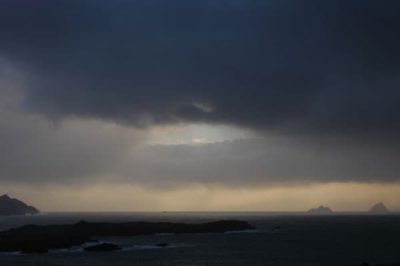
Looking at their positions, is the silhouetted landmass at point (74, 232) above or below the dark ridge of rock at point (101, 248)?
above

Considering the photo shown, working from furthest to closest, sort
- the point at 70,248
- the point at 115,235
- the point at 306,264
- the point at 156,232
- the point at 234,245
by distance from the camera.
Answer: the point at 156,232
the point at 115,235
the point at 234,245
the point at 70,248
the point at 306,264

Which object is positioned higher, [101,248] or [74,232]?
[74,232]

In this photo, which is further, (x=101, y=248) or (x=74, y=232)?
(x=74, y=232)

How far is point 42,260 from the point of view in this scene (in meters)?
86.6

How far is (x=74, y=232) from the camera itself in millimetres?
147625

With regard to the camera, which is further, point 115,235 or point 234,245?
point 115,235

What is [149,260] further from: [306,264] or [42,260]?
[306,264]

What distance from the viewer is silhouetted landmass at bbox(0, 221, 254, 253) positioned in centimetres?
10806

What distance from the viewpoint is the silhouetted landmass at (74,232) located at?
108 metres

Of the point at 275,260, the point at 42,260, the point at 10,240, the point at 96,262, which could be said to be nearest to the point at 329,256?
the point at 275,260

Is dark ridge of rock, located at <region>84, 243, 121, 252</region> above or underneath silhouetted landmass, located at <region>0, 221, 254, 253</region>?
underneath

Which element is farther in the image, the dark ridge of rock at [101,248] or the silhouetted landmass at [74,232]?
the silhouetted landmass at [74,232]

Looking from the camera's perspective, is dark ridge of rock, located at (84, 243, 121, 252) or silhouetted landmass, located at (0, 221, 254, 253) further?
silhouetted landmass, located at (0, 221, 254, 253)

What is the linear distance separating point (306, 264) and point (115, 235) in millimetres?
91088
